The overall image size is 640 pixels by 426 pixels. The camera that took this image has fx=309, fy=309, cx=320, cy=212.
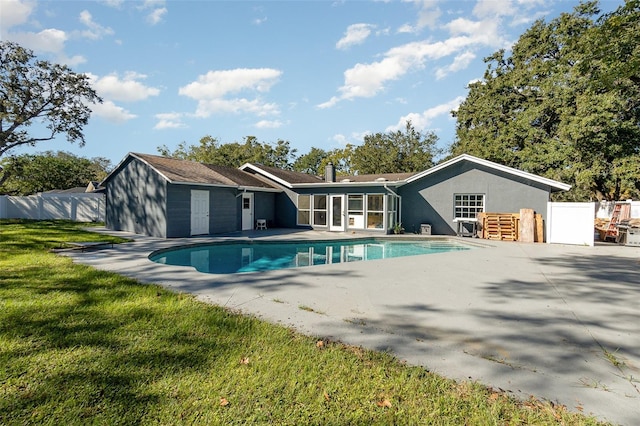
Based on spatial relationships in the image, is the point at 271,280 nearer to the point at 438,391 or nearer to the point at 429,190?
the point at 438,391

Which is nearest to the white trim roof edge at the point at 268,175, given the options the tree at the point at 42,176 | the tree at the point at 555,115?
the tree at the point at 555,115

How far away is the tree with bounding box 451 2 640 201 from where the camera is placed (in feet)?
54.8

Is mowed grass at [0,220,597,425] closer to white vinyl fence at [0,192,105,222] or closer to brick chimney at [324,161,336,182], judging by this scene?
brick chimney at [324,161,336,182]

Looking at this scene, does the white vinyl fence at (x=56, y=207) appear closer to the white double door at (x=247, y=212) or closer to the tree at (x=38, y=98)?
the tree at (x=38, y=98)

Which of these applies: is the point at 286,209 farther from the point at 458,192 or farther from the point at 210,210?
the point at 458,192

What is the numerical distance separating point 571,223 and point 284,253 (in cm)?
1158

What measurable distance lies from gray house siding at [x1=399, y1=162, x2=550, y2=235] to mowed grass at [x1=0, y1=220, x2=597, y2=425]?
45.4 feet

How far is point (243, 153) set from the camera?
37.3 m

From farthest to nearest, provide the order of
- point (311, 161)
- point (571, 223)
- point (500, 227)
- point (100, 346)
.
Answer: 1. point (311, 161)
2. point (500, 227)
3. point (571, 223)
4. point (100, 346)

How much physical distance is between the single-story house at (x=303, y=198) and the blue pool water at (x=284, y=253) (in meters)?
2.32

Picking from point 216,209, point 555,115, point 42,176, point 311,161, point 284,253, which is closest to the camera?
point 284,253

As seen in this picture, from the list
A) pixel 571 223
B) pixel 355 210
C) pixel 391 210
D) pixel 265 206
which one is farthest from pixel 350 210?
pixel 571 223

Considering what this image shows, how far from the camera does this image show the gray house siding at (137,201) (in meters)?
12.9

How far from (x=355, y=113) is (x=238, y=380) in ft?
73.2
